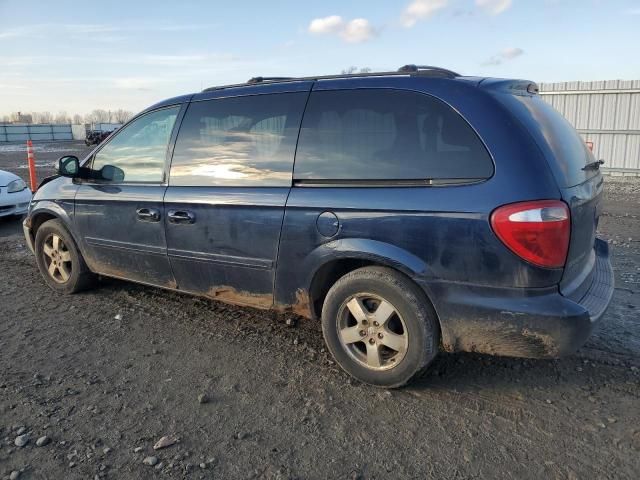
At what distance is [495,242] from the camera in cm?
274

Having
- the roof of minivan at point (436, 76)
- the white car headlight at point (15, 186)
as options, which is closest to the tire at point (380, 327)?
the roof of minivan at point (436, 76)

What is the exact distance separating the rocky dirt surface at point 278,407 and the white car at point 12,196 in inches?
192

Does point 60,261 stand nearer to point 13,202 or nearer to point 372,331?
point 372,331

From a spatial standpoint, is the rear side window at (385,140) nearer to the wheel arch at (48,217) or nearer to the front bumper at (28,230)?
the wheel arch at (48,217)

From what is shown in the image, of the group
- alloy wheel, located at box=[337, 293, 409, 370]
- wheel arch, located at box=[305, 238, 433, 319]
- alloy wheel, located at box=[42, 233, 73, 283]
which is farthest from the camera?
alloy wheel, located at box=[42, 233, 73, 283]

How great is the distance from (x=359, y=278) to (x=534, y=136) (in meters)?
1.28

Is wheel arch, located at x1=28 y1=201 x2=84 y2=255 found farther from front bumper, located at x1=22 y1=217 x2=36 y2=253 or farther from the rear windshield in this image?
the rear windshield

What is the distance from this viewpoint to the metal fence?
155 ft

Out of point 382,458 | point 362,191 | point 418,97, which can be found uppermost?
point 418,97

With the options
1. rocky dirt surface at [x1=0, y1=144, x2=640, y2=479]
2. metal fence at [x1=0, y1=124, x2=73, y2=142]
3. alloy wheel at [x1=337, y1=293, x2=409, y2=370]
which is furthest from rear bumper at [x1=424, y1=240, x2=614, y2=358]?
metal fence at [x1=0, y1=124, x2=73, y2=142]

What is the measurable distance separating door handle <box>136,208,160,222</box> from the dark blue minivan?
1 centimetres

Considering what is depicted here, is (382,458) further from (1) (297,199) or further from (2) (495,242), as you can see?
(1) (297,199)

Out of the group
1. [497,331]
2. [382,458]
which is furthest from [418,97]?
[382,458]

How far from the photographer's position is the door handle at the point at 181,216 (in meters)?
3.90
